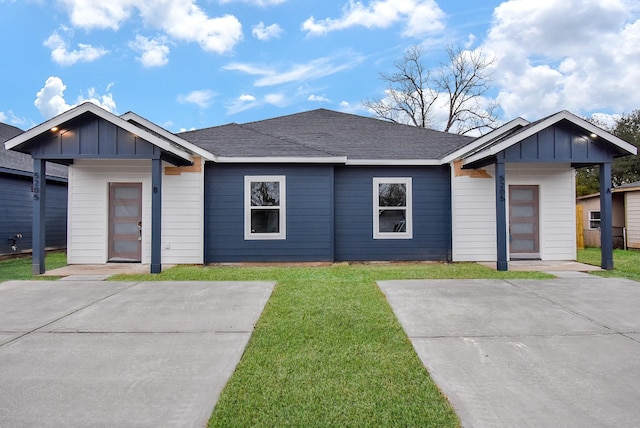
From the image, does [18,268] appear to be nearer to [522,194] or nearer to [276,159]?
[276,159]

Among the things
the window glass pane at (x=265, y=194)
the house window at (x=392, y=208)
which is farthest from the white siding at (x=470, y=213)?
the window glass pane at (x=265, y=194)

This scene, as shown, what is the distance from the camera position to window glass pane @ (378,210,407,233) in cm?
940

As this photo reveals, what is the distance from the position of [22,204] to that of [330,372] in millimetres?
12864

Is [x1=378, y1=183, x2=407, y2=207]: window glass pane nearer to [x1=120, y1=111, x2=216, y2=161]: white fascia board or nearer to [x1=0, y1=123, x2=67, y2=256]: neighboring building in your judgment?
[x1=120, y1=111, x2=216, y2=161]: white fascia board

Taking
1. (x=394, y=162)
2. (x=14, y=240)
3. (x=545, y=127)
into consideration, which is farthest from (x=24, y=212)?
(x=545, y=127)

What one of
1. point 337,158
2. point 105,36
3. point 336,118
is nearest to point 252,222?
point 337,158

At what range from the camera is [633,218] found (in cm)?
1344

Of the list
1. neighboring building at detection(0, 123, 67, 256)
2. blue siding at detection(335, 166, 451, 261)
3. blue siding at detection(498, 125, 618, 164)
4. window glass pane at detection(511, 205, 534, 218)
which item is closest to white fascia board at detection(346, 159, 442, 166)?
blue siding at detection(335, 166, 451, 261)

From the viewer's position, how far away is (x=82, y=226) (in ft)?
29.4

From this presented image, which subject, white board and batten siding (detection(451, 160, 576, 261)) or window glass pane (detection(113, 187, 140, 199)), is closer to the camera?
window glass pane (detection(113, 187, 140, 199))

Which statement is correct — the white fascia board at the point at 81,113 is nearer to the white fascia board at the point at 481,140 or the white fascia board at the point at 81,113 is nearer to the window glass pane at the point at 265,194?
the window glass pane at the point at 265,194

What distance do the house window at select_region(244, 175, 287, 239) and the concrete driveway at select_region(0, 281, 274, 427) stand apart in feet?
10.2

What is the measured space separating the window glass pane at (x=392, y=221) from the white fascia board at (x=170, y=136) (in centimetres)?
448

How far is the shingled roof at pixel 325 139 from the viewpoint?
30.2 ft
